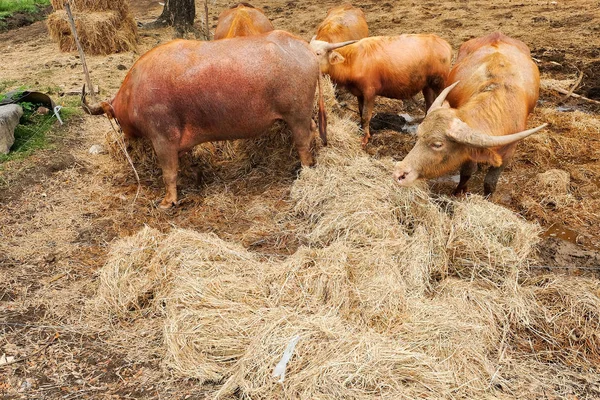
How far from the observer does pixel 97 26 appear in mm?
10812

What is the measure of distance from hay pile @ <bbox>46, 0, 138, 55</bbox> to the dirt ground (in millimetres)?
1246

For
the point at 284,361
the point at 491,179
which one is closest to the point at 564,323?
the point at 491,179

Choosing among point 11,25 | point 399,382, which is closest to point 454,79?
point 399,382

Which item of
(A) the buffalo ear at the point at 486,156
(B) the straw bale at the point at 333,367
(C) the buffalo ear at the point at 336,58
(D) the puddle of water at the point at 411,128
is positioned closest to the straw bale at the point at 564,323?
(B) the straw bale at the point at 333,367

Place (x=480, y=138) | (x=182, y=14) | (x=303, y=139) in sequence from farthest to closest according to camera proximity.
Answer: (x=182, y=14)
(x=303, y=139)
(x=480, y=138)

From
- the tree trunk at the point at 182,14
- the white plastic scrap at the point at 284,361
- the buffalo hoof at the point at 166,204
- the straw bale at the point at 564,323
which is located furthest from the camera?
the tree trunk at the point at 182,14

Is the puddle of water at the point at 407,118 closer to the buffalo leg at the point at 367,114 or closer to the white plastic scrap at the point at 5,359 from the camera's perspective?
the buffalo leg at the point at 367,114

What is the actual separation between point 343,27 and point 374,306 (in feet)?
21.6

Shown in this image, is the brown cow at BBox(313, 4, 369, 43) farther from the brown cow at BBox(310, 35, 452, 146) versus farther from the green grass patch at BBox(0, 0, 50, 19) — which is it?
the green grass patch at BBox(0, 0, 50, 19)

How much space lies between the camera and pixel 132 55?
11.1 metres

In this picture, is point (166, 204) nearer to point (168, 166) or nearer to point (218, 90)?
point (168, 166)

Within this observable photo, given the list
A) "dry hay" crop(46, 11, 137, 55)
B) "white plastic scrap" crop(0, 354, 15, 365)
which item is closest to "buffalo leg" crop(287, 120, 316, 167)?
"white plastic scrap" crop(0, 354, 15, 365)

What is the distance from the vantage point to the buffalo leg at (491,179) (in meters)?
5.20

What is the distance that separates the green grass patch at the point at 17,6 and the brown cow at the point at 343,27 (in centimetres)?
1326
